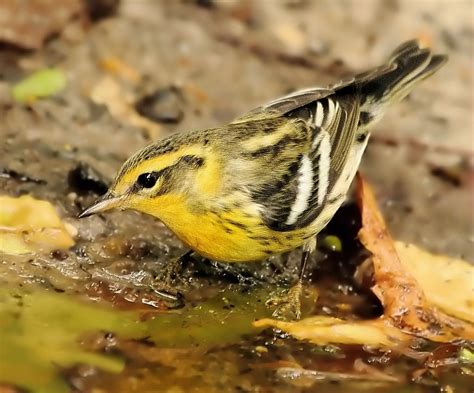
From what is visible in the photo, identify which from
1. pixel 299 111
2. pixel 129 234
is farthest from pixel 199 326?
pixel 299 111

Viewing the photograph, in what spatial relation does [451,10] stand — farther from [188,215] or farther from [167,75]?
[188,215]

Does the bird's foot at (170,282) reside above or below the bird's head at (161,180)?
below

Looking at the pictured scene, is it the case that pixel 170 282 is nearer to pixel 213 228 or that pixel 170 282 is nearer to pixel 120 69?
pixel 213 228

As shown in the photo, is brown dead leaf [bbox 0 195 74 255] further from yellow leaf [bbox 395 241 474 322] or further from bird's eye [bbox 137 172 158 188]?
yellow leaf [bbox 395 241 474 322]

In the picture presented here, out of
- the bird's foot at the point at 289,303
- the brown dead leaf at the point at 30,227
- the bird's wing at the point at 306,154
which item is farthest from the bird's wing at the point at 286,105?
the brown dead leaf at the point at 30,227

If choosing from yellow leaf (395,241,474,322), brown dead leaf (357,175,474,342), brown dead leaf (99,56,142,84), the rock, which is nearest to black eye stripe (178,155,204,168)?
the rock

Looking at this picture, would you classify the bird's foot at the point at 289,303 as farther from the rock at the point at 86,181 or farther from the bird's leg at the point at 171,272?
the rock at the point at 86,181
